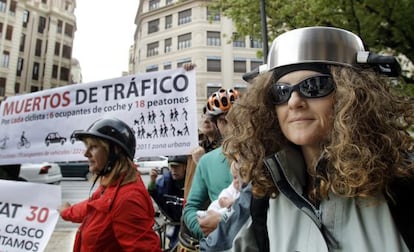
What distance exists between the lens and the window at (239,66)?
114ft

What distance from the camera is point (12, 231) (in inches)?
118

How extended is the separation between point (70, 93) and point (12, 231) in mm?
1539

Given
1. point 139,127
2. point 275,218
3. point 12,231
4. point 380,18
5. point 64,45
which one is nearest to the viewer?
point 275,218

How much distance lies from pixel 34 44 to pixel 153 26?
1603cm

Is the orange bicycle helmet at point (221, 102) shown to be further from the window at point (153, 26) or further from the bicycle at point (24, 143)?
the window at point (153, 26)

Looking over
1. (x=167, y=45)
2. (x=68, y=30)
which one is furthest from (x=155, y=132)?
(x=68, y=30)

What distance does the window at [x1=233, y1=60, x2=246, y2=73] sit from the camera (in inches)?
1371

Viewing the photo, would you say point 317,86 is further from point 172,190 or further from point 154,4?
point 154,4

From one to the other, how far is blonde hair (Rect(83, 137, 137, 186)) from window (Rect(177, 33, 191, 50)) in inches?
1360

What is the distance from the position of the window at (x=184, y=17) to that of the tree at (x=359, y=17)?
30066 mm

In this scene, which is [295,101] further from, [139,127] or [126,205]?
[139,127]

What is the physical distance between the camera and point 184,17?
122 ft

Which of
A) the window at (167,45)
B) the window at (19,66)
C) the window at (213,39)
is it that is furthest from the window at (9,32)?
the window at (213,39)

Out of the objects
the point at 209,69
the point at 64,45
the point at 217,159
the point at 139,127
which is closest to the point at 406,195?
the point at 217,159
